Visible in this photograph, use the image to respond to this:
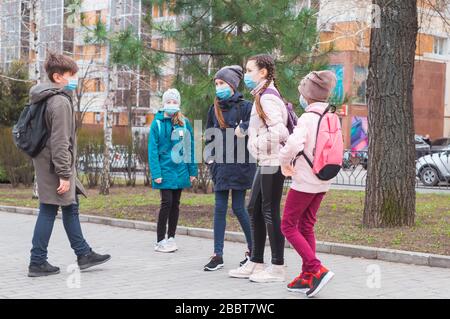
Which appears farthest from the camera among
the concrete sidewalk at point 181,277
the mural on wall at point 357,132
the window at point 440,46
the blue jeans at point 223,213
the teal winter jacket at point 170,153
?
the window at point 440,46

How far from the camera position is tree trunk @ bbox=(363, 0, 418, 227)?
389 inches

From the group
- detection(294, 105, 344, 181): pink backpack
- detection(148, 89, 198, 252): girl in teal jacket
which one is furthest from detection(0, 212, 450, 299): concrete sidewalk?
detection(294, 105, 344, 181): pink backpack

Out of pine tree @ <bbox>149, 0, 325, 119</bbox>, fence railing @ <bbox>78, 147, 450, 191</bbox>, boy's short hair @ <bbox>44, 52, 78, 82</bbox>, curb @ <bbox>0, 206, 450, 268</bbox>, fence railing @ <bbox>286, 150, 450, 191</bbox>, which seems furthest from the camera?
fence railing @ <bbox>286, 150, 450, 191</bbox>

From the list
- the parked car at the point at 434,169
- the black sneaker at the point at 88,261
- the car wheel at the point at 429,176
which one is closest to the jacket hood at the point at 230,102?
the black sneaker at the point at 88,261

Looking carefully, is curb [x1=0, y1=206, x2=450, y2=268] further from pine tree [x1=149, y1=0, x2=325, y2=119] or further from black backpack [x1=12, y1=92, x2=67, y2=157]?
black backpack [x1=12, y1=92, x2=67, y2=157]

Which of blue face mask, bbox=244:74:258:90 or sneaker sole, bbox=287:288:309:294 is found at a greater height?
blue face mask, bbox=244:74:258:90

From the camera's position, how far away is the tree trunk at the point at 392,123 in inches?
389

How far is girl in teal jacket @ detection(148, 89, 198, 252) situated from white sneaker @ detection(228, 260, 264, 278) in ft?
5.82

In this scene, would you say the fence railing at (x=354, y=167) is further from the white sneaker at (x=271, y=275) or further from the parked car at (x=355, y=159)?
the white sneaker at (x=271, y=275)

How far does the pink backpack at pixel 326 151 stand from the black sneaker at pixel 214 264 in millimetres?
1755

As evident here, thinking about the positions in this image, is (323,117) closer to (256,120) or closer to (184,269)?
(256,120)

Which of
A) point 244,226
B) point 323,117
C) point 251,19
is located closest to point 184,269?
point 244,226

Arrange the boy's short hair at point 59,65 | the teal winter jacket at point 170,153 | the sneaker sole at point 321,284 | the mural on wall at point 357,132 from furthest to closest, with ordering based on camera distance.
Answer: the mural on wall at point 357,132 < the teal winter jacket at point 170,153 < the boy's short hair at point 59,65 < the sneaker sole at point 321,284
